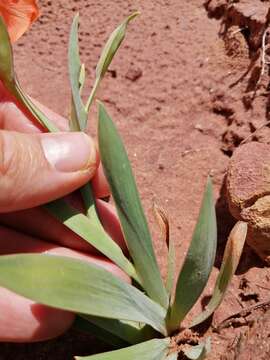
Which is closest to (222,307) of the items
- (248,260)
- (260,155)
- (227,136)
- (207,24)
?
(248,260)

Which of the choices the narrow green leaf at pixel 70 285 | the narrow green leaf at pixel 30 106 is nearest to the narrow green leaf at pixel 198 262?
the narrow green leaf at pixel 70 285

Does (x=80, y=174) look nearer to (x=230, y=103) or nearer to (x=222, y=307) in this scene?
(x=222, y=307)

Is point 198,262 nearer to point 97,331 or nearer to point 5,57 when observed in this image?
point 97,331

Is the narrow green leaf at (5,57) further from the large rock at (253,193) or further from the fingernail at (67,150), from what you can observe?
the large rock at (253,193)

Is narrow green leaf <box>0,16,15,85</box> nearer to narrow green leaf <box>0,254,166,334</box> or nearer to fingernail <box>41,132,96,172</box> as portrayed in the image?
fingernail <box>41,132,96,172</box>

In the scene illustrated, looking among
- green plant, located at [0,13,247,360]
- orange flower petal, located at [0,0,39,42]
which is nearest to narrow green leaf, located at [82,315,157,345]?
green plant, located at [0,13,247,360]

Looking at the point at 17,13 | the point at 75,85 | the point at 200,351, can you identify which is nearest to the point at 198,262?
the point at 200,351
